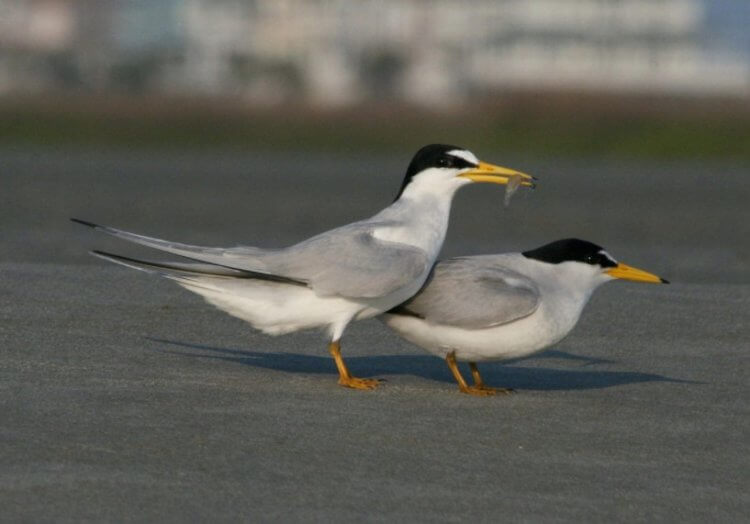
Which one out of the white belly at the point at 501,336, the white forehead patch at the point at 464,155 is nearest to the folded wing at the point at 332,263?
the white belly at the point at 501,336

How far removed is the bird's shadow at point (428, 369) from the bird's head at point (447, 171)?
819mm

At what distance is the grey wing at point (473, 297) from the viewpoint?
629 centimetres

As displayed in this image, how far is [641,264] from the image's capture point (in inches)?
482

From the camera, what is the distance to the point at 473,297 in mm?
6371

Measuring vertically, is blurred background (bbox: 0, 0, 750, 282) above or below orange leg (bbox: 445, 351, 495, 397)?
below

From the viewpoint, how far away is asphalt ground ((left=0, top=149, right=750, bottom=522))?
468 centimetres

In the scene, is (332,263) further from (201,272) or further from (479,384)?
(479,384)

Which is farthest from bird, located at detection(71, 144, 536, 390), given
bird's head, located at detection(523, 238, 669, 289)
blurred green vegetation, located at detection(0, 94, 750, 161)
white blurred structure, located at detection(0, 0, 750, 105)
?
white blurred structure, located at detection(0, 0, 750, 105)

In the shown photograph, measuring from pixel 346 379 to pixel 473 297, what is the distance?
0.59m

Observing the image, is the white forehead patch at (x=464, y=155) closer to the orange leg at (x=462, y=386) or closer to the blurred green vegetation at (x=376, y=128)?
the orange leg at (x=462, y=386)

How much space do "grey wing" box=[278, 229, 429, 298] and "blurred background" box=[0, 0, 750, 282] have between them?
518 cm

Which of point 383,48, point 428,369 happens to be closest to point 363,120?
point 383,48

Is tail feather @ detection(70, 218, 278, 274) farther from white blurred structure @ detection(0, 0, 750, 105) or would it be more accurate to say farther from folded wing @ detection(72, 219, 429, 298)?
white blurred structure @ detection(0, 0, 750, 105)

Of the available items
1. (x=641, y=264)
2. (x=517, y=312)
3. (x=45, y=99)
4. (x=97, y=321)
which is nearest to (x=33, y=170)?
(x=641, y=264)
